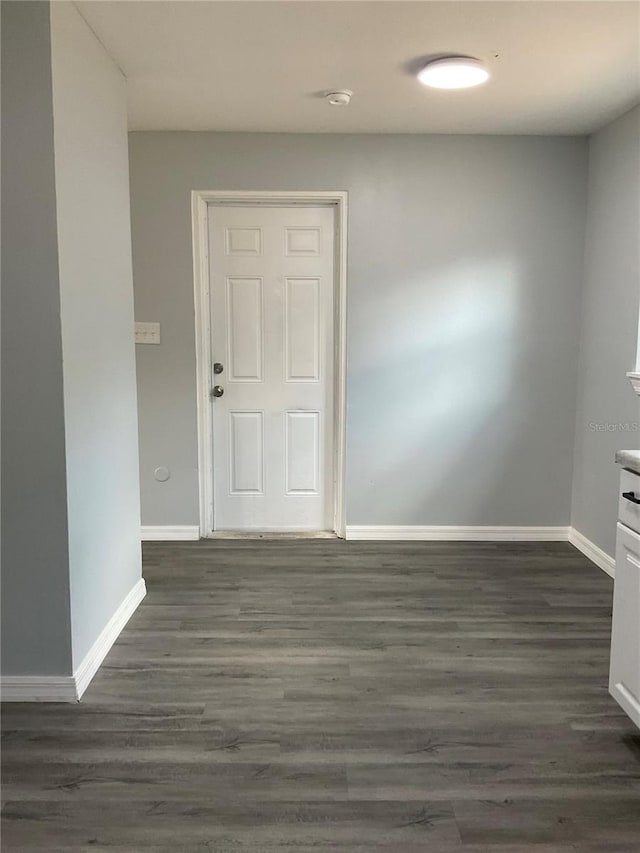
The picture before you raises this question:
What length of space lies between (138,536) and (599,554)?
2524mm

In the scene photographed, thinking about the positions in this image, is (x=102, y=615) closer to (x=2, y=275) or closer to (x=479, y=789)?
(x=2, y=275)

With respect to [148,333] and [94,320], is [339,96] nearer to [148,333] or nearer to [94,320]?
[94,320]

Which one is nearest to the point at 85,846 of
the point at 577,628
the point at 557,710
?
the point at 557,710

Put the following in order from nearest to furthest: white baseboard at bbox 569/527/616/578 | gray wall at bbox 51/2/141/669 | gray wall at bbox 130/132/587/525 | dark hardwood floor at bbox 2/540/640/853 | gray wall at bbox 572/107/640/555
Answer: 1. dark hardwood floor at bbox 2/540/640/853
2. gray wall at bbox 51/2/141/669
3. gray wall at bbox 572/107/640/555
4. white baseboard at bbox 569/527/616/578
5. gray wall at bbox 130/132/587/525

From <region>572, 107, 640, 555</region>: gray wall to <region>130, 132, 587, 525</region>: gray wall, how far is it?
0.11 meters

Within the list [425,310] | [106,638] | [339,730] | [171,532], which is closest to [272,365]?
[425,310]

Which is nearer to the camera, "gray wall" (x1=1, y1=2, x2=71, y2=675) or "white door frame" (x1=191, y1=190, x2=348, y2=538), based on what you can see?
"gray wall" (x1=1, y1=2, x2=71, y2=675)

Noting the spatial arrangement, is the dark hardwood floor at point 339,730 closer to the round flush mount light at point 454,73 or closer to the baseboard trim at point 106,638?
the baseboard trim at point 106,638

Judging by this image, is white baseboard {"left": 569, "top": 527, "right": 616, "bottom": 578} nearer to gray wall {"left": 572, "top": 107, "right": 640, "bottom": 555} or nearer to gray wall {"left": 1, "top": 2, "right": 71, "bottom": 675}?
gray wall {"left": 572, "top": 107, "right": 640, "bottom": 555}

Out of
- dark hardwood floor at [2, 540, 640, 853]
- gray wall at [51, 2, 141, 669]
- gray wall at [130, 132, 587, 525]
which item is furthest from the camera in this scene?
gray wall at [130, 132, 587, 525]

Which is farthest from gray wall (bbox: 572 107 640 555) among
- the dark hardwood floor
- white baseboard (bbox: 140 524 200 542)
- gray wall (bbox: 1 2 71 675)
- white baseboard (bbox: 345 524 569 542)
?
gray wall (bbox: 1 2 71 675)

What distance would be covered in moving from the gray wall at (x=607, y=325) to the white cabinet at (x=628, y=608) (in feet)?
4.45

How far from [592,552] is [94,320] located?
9.80ft

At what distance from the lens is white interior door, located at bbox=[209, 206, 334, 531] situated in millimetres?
3979
